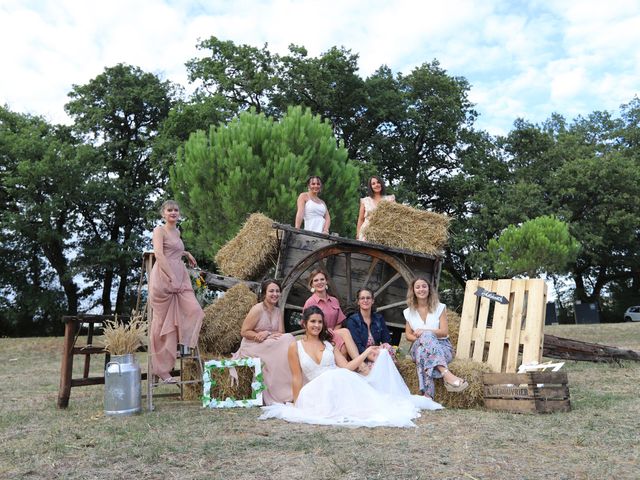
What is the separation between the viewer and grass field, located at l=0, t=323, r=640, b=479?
3.01 metres

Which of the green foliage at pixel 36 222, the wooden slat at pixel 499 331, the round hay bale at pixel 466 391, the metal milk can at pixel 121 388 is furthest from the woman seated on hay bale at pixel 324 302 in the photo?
the green foliage at pixel 36 222

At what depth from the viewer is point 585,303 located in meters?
26.3

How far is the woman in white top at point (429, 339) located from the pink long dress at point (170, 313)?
2.00 metres

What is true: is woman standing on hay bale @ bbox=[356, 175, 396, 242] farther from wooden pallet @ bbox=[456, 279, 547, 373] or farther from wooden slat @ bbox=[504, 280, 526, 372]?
wooden slat @ bbox=[504, 280, 526, 372]

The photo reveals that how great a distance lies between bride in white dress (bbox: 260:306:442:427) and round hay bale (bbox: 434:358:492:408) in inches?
9.4

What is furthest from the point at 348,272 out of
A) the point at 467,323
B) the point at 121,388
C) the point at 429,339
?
the point at 121,388

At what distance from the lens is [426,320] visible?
5.57 m

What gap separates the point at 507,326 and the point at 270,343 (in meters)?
2.28

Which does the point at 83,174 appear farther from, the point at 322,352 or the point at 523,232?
the point at 322,352

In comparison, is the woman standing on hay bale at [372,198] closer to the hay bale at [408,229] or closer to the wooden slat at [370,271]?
the hay bale at [408,229]

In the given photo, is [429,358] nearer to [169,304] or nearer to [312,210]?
[169,304]

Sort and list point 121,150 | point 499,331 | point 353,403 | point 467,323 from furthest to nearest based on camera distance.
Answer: point 121,150 < point 467,323 < point 499,331 < point 353,403

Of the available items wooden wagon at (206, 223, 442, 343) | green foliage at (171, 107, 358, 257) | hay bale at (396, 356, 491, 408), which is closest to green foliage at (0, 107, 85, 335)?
green foliage at (171, 107, 358, 257)

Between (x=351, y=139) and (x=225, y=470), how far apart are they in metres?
21.4
